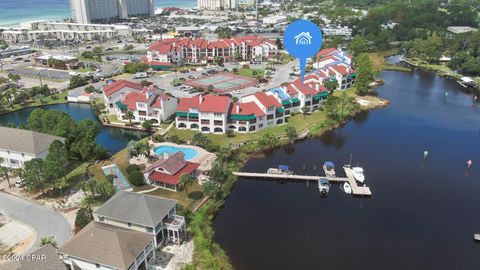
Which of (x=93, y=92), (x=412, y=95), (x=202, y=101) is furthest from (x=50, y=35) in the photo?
(x=412, y=95)

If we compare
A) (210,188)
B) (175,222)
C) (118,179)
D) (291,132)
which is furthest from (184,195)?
(291,132)

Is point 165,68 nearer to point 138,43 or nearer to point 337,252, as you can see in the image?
point 138,43

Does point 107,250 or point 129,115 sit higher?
point 129,115

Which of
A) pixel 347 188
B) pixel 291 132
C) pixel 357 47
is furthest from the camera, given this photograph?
pixel 357 47

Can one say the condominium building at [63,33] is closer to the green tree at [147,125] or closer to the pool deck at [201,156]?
the green tree at [147,125]

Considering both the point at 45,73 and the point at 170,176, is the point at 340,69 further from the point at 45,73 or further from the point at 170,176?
the point at 45,73

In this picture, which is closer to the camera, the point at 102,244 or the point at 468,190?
the point at 102,244

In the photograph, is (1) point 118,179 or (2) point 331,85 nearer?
(1) point 118,179
